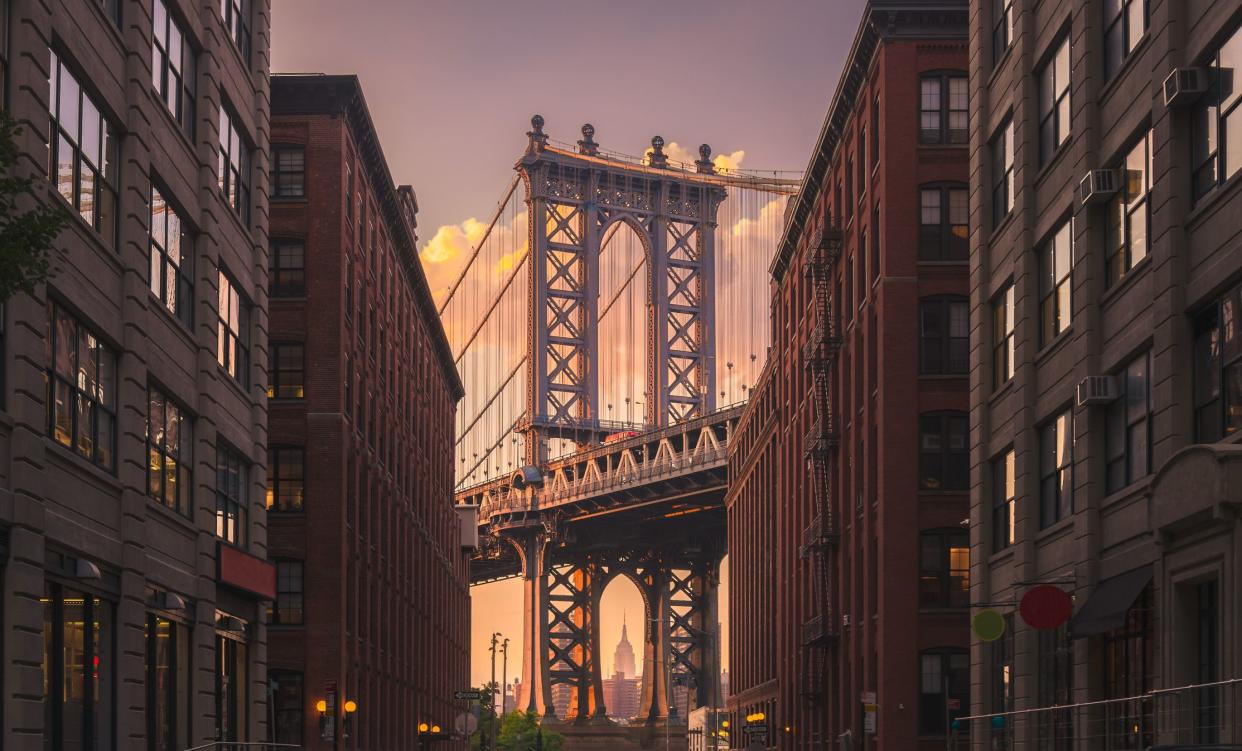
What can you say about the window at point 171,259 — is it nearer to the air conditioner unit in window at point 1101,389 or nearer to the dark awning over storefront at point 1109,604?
the air conditioner unit in window at point 1101,389

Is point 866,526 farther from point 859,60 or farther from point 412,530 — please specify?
point 412,530

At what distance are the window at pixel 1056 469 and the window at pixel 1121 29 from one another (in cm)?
613

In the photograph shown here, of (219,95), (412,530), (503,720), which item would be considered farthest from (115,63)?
(503,720)

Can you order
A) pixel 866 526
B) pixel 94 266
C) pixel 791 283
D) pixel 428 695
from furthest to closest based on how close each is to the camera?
pixel 428 695, pixel 791 283, pixel 866 526, pixel 94 266

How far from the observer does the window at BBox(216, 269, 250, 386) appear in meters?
38.6

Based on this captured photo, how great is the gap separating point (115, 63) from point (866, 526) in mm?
33822

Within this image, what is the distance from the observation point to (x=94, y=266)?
27.8m

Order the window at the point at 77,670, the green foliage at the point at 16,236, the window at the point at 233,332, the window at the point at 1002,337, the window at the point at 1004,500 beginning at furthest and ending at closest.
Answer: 1. the window at the point at 233,332
2. the window at the point at 1002,337
3. the window at the point at 1004,500
4. the window at the point at 77,670
5. the green foliage at the point at 16,236

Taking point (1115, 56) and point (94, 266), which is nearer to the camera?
point (94, 266)

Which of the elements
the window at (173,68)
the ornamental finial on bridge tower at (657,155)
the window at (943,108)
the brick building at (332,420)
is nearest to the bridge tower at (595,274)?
the ornamental finial on bridge tower at (657,155)

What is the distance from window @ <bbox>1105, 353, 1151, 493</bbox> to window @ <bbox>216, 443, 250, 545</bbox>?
1799 cm

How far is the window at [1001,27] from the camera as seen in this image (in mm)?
37406

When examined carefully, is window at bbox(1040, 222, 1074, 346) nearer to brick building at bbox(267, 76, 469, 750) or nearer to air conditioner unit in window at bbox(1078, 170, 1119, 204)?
air conditioner unit in window at bbox(1078, 170, 1119, 204)

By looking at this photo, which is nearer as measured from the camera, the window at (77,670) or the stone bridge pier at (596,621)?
the window at (77,670)
